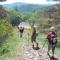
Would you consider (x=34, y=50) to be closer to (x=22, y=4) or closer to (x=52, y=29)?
(x=52, y=29)

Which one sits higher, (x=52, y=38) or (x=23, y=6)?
(x=23, y=6)

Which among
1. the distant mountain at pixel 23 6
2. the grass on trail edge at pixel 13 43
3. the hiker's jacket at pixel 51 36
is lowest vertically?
the grass on trail edge at pixel 13 43

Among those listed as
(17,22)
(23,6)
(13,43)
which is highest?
(23,6)

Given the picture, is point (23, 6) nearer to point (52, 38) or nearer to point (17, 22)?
point (17, 22)

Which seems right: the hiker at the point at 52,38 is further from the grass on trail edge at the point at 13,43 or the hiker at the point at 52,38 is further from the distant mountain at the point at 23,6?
the distant mountain at the point at 23,6

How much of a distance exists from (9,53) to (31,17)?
1.21 ft

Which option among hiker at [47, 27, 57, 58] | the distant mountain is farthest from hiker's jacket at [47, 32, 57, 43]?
the distant mountain

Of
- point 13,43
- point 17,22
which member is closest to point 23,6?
point 17,22

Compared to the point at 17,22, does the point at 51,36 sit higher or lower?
lower

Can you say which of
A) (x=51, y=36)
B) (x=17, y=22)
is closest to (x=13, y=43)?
(x=17, y=22)

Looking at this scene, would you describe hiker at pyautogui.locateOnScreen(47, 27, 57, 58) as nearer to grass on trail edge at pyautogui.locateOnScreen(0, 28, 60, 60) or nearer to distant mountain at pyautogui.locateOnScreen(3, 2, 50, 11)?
grass on trail edge at pyautogui.locateOnScreen(0, 28, 60, 60)

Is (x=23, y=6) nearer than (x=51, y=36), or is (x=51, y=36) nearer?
(x=51, y=36)

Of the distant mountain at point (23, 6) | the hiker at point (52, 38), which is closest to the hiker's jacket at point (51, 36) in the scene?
the hiker at point (52, 38)

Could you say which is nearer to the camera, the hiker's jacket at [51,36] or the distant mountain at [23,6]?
the hiker's jacket at [51,36]
